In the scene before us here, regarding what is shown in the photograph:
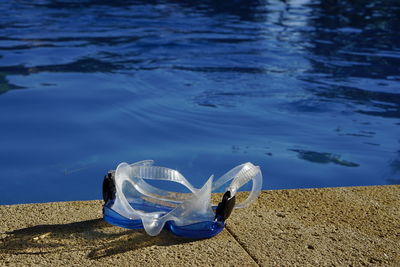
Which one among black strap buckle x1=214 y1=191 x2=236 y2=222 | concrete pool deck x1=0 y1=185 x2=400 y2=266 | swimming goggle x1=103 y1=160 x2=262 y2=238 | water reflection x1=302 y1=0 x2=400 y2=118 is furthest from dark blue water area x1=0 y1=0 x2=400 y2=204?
black strap buckle x1=214 y1=191 x2=236 y2=222

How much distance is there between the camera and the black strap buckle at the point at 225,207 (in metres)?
2.19

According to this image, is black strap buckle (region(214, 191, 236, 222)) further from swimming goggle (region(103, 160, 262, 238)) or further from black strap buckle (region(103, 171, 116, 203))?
black strap buckle (region(103, 171, 116, 203))

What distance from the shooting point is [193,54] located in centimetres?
801

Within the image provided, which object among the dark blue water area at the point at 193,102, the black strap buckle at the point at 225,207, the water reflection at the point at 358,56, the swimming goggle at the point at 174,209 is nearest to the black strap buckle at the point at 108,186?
the swimming goggle at the point at 174,209

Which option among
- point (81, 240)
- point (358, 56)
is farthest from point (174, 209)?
point (358, 56)

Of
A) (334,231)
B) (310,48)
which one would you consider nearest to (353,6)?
(310,48)

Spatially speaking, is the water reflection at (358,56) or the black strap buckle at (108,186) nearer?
the black strap buckle at (108,186)

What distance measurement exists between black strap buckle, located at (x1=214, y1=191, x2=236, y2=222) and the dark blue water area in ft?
5.26

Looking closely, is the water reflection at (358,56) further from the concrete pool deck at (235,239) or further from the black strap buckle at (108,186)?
the black strap buckle at (108,186)

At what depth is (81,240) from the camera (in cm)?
215

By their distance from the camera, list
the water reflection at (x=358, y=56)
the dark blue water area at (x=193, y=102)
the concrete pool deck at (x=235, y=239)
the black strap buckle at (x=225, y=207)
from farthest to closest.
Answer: the water reflection at (x=358, y=56) < the dark blue water area at (x=193, y=102) < the black strap buckle at (x=225, y=207) < the concrete pool deck at (x=235, y=239)

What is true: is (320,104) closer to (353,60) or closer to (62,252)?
(353,60)

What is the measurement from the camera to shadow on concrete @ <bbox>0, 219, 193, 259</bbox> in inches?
81.6

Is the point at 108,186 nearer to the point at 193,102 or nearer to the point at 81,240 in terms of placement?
the point at 81,240
